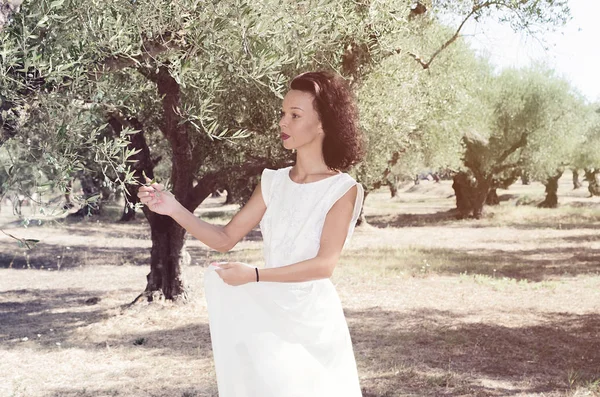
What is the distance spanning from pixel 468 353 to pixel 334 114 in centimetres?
825

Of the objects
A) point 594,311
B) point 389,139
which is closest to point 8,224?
point 389,139

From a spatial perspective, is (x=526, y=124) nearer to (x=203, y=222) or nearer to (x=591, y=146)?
(x=591, y=146)

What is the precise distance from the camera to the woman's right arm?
12.3 ft

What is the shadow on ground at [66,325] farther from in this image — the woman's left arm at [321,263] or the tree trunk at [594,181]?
the tree trunk at [594,181]

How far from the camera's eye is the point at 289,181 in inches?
152

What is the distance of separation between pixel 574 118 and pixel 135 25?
3721 cm

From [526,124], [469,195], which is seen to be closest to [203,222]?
[526,124]

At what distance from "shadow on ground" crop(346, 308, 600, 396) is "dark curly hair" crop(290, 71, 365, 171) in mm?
5781

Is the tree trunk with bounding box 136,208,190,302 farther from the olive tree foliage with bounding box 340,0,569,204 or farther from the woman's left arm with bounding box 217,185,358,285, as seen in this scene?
the woman's left arm with bounding box 217,185,358,285

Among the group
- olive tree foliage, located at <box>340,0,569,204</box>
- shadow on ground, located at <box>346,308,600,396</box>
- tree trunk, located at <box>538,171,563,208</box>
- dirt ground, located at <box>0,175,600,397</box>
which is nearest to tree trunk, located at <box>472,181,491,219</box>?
tree trunk, located at <box>538,171,563,208</box>

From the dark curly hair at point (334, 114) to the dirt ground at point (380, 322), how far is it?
268 centimetres

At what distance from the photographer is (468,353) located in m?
10.8

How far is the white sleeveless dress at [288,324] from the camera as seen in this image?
11.5 ft

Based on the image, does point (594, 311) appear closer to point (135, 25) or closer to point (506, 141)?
point (135, 25)
